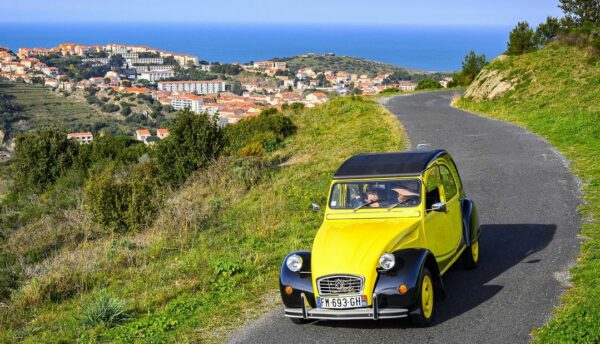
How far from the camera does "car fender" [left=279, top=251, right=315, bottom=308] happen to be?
750 cm

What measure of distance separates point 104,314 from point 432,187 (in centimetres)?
429

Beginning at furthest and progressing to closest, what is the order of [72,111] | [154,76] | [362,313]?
[154,76]
[72,111]
[362,313]

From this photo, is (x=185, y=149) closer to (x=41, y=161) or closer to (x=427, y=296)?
(x=41, y=161)

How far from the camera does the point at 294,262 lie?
7.82 metres

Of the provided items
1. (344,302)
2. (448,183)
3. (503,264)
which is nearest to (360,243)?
(344,302)

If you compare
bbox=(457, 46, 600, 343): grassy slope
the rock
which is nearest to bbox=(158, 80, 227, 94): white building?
the rock

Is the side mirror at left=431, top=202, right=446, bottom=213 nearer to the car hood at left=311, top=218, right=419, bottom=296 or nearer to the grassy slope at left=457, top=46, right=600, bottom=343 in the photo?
the car hood at left=311, top=218, right=419, bottom=296

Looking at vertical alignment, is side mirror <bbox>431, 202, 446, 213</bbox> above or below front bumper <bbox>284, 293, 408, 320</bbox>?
above

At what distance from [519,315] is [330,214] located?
95.6 inches

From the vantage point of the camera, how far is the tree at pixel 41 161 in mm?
36250

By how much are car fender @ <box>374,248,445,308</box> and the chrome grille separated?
0.64ft

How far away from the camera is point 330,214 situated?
337 inches

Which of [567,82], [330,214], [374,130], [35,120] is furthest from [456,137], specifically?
[35,120]

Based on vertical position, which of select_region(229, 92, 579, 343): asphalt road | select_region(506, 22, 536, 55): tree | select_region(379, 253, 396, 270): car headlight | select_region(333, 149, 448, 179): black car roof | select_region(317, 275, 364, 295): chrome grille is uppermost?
select_region(506, 22, 536, 55): tree
